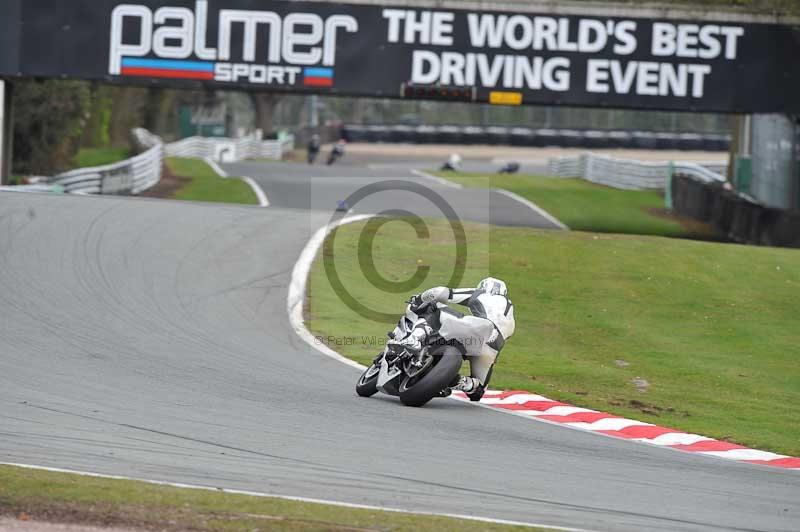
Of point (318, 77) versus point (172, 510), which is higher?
point (318, 77)

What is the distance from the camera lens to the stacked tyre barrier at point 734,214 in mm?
25766

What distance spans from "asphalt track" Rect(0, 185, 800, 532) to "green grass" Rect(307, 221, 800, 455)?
1.54 meters

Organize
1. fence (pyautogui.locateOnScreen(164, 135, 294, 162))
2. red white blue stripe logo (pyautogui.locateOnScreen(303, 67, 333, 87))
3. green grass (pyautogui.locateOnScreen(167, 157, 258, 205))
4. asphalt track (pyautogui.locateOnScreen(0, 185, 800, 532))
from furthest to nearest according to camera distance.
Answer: fence (pyautogui.locateOnScreen(164, 135, 294, 162))
green grass (pyautogui.locateOnScreen(167, 157, 258, 205))
red white blue stripe logo (pyautogui.locateOnScreen(303, 67, 333, 87))
asphalt track (pyautogui.locateOnScreen(0, 185, 800, 532))

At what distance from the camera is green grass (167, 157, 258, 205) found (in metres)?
31.5

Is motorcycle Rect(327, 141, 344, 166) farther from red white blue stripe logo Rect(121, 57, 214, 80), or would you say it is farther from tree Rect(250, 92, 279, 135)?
red white blue stripe logo Rect(121, 57, 214, 80)

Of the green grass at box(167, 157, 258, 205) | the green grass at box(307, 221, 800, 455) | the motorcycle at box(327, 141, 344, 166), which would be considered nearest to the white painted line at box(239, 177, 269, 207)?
the green grass at box(167, 157, 258, 205)

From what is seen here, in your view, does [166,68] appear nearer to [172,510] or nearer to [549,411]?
[549,411]

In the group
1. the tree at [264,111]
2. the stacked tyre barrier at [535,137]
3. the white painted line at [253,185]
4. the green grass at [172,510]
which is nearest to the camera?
the green grass at [172,510]

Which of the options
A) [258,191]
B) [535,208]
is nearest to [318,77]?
[258,191]

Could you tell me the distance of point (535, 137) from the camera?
71.1 m

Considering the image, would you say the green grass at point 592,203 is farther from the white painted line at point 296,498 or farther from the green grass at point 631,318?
the white painted line at point 296,498

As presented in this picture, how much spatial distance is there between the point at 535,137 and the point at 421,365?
6167cm

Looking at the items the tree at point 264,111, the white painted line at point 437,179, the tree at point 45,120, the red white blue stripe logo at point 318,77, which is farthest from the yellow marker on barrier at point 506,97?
the tree at point 264,111

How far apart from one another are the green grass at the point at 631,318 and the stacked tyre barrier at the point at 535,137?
49752mm
